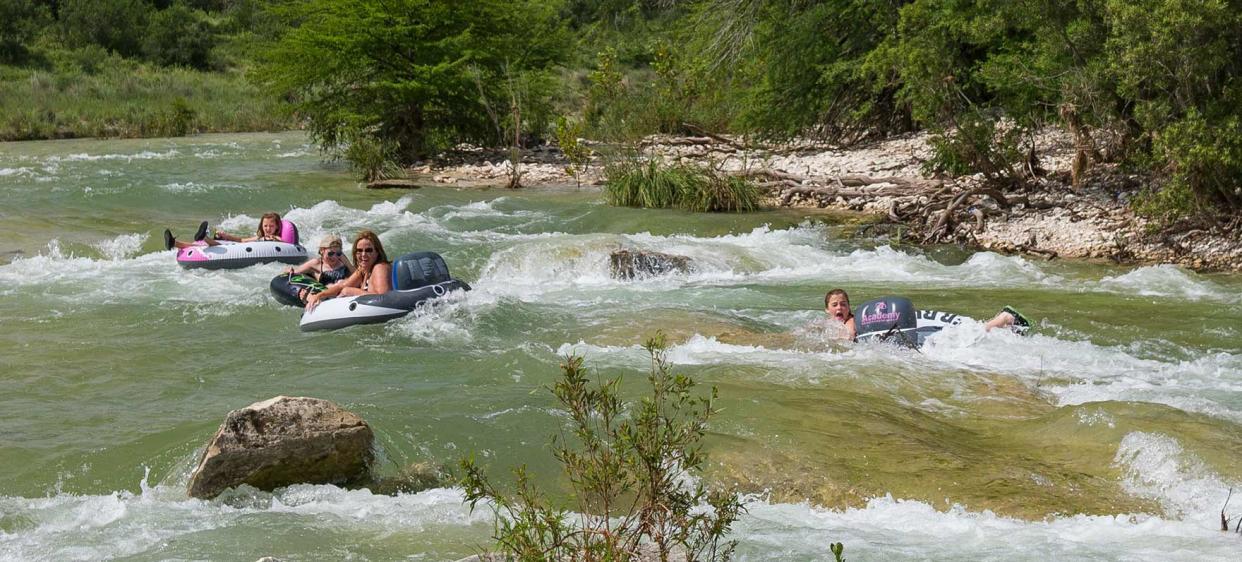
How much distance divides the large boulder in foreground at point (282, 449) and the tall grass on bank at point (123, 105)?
67.9ft

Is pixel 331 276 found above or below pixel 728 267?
above

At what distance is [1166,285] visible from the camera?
38.7 ft

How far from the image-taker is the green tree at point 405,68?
22.6m

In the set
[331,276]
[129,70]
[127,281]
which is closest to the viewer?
[331,276]

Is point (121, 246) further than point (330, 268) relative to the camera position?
Yes

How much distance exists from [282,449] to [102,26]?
139ft

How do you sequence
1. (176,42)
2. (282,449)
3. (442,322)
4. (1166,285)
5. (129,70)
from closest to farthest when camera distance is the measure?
(282,449)
(442,322)
(1166,285)
(129,70)
(176,42)

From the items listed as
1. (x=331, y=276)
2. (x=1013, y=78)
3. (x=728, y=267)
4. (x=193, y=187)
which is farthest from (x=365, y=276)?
(x=193, y=187)

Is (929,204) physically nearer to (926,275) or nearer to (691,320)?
(926,275)

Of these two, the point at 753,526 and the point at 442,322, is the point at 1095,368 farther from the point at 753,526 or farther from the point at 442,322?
the point at 442,322

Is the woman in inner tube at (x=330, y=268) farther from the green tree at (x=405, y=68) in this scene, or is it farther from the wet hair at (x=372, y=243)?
the green tree at (x=405, y=68)

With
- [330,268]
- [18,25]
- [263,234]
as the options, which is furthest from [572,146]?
[18,25]

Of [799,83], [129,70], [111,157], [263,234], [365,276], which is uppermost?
[129,70]

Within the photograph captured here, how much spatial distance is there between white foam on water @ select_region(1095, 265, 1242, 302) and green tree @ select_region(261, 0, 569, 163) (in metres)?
13.1
